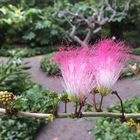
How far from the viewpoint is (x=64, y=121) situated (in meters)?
5.72

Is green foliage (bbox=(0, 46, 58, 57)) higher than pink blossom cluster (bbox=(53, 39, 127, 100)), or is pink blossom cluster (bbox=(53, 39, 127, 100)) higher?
green foliage (bbox=(0, 46, 58, 57))

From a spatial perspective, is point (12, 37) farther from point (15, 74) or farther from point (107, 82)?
point (107, 82)

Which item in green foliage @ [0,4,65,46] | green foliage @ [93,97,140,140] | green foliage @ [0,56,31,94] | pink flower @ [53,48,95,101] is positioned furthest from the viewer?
green foliage @ [0,4,65,46]

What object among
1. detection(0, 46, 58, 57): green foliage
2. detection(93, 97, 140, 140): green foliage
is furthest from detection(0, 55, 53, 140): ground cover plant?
detection(0, 46, 58, 57): green foliage

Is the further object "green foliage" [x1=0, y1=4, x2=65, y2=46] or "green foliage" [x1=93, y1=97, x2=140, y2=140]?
"green foliage" [x1=0, y1=4, x2=65, y2=46]

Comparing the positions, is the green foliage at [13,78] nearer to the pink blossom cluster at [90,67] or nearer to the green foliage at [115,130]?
the green foliage at [115,130]

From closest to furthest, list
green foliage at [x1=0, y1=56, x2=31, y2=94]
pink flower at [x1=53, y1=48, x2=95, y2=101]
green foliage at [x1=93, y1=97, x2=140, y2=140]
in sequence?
1. pink flower at [x1=53, y1=48, x2=95, y2=101]
2. green foliage at [x1=93, y1=97, x2=140, y2=140]
3. green foliage at [x1=0, y1=56, x2=31, y2=94]

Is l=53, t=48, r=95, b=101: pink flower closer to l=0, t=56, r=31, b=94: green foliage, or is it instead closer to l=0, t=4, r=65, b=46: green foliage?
l=0, t=56, r=31, b=94: green foliage

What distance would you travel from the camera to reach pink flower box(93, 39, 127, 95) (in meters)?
1.15

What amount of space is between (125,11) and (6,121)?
7255 mm

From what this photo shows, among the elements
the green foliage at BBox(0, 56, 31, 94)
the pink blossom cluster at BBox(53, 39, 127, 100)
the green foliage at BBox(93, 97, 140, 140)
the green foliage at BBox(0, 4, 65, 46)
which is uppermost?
the green foliage at BBox(0, 4, 65, 46)

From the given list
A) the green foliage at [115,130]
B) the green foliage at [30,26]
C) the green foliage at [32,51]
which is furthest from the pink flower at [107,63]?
the green foliage at [30,26]

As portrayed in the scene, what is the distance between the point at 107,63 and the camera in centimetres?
116

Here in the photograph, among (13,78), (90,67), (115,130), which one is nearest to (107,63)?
(90,67)
